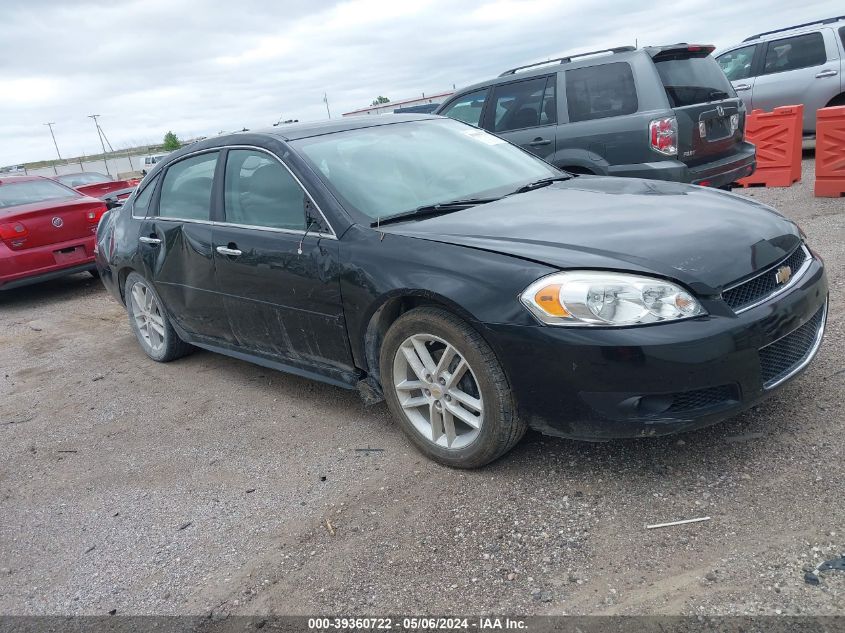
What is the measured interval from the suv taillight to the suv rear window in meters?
0.28

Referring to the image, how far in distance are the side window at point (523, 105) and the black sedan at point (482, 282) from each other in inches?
122

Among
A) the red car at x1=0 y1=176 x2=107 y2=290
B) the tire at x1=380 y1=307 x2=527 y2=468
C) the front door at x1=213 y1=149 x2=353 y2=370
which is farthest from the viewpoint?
the red car at x1=0 y1=176 x2=107 y2=290

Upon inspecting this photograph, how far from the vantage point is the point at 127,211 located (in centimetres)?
565

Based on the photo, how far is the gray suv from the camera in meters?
6.75

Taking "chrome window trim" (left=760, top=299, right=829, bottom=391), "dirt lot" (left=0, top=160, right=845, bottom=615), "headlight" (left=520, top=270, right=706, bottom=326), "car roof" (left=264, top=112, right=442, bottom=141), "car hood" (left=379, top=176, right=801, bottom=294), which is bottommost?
"dirt lot" (left=0, top=160, right=845, bottom=615)

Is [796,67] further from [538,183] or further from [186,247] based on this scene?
[186,247]

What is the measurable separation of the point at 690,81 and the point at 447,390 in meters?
5.25

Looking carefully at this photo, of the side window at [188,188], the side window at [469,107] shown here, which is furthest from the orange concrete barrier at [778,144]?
the side window at [188,188]

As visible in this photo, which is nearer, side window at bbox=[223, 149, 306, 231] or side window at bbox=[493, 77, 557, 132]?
side window at bbox=[223, 149, 306, 231]

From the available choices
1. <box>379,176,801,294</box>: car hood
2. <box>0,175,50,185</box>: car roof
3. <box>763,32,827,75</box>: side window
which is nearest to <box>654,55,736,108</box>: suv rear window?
<box>379,176,801,294</box>: car hood

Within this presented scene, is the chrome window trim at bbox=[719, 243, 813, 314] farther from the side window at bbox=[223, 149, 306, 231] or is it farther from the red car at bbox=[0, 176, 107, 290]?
the red car at bbox=[0, 176, 107, 290]

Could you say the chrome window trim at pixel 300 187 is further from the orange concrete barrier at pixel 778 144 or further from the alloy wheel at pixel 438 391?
the orange concrete barrier at pixel 778 144

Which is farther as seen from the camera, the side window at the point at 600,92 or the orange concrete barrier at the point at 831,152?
the orange concrete barrier at the point at 831,152

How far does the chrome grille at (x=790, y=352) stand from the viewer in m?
2.98
